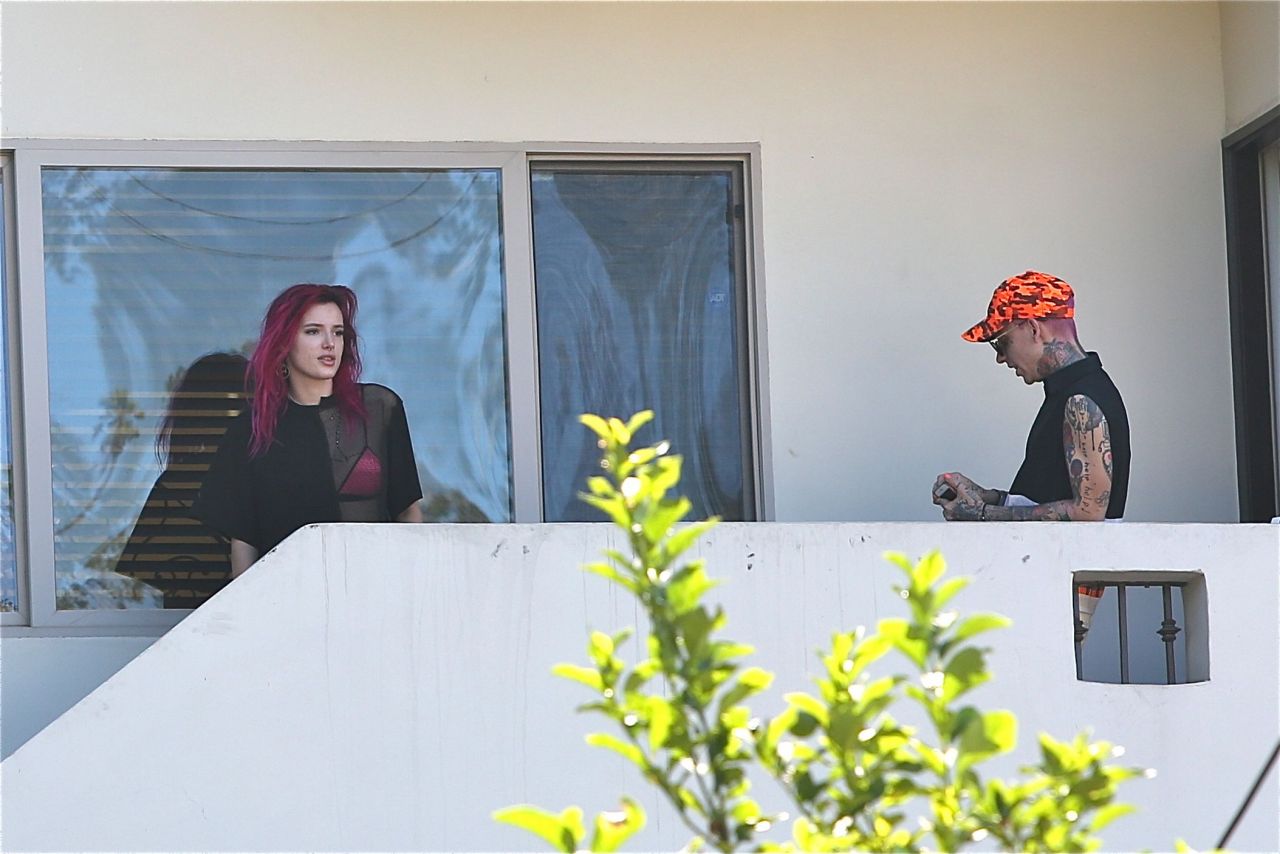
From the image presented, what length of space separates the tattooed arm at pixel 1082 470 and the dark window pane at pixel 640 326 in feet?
3.42

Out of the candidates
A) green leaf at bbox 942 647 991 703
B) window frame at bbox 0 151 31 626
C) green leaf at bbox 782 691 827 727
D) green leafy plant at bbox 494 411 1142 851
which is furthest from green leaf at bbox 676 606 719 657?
window frame at bbox 0 151 31 626

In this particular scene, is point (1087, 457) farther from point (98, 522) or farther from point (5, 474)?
point (5, 474)

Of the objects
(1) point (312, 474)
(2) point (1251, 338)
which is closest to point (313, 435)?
(1) point (312, 474)

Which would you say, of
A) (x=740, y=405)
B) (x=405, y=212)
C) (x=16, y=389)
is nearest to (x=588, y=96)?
(x=405, y=212)

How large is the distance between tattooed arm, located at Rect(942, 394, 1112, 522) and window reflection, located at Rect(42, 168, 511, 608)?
1.53m

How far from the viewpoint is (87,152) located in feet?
18.9

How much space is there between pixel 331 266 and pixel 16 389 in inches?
36.6

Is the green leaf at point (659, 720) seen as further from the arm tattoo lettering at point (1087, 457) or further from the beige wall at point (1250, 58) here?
the beige wall at point (1250, 58)

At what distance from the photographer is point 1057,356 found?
5.31m

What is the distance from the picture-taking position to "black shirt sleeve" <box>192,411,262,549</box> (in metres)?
5.71

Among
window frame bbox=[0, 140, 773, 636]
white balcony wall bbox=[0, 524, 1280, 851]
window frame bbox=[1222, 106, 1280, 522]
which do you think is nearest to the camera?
white balcony wall bbox=[0, 524, 1280, 851]

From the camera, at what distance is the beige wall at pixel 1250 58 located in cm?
593

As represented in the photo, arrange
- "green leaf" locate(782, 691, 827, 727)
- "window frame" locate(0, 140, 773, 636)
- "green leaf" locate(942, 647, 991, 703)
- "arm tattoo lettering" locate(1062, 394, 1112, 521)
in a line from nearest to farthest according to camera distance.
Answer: "green leaf" locate(942, 647, 991, 703)
"green leaf" locate(782, 691, 827, 727)
"arm tattoo lettering" locate(1062, 394, 1112, 521)
"window frame" locate(0, 140, 773, 636)

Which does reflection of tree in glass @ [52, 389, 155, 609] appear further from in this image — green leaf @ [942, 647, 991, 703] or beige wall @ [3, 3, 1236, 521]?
green leaf @ [942, 647, 991, 703]
